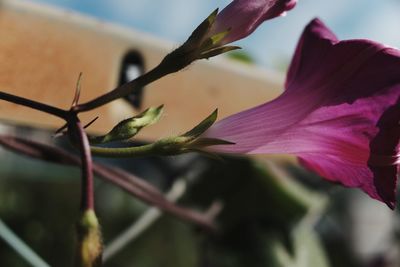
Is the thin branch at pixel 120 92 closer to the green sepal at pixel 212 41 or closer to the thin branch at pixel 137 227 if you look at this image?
the green sepal at pixel 212 41

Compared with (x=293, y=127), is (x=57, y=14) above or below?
above

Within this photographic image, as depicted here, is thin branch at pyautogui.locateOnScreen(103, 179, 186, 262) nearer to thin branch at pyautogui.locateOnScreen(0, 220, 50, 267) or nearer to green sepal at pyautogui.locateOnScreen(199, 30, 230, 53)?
thin branch at pyautogui.locateOnScreen(0, 220, 50, 267)

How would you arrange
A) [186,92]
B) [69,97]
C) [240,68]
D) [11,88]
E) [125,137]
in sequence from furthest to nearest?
[240,68] < [186,92] < [69,97] < [11,88] < [125,137]

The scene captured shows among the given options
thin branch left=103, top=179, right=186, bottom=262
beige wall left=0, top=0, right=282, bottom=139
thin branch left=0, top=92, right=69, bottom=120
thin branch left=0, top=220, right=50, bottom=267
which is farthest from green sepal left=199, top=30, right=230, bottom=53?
thin branch left=103, top=179, right=186, bottom=262

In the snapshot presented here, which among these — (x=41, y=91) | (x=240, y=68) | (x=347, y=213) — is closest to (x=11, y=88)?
(x=41, y=91)

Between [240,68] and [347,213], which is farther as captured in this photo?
[347,213]

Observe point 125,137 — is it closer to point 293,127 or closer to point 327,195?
point 293,127
